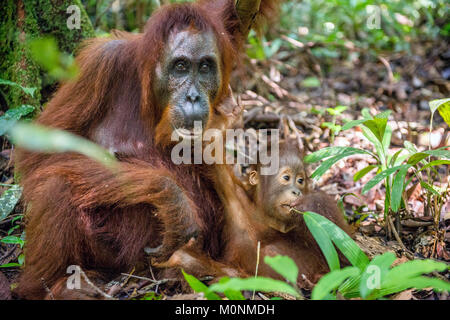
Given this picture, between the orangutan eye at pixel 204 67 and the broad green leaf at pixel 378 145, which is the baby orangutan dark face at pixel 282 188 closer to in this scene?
the broad green leaf at pixel 378 145

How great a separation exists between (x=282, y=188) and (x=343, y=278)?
1258 millimetres

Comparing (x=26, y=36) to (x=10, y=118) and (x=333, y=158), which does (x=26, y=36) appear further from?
(x=333, y=158)

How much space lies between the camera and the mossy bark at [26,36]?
3.95 meters

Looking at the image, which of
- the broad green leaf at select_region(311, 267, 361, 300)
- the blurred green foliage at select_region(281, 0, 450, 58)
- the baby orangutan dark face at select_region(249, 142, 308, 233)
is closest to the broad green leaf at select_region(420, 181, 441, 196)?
the baby orangutan dark face at select_region(249, 142, 308, 233)

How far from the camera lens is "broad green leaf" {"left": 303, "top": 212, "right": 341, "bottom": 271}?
7.86 ft

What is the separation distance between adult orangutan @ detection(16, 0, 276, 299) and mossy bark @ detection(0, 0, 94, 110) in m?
0.87

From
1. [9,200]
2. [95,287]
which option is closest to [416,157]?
[95,287]

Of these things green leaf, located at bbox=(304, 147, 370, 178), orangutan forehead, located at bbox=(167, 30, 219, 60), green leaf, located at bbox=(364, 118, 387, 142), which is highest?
orangutan forehead, located at bbox=(167, 30, 219, 60)

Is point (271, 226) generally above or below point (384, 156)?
below

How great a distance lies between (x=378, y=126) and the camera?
3176 mm

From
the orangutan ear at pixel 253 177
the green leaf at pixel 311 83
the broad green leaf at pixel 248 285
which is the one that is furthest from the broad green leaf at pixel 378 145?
the green leaf at pixel 311 83

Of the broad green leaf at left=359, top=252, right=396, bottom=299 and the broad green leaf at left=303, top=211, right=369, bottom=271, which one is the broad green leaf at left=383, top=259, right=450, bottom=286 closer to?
the broad green leaf at left=359, top=252, right=396, bottom=299
